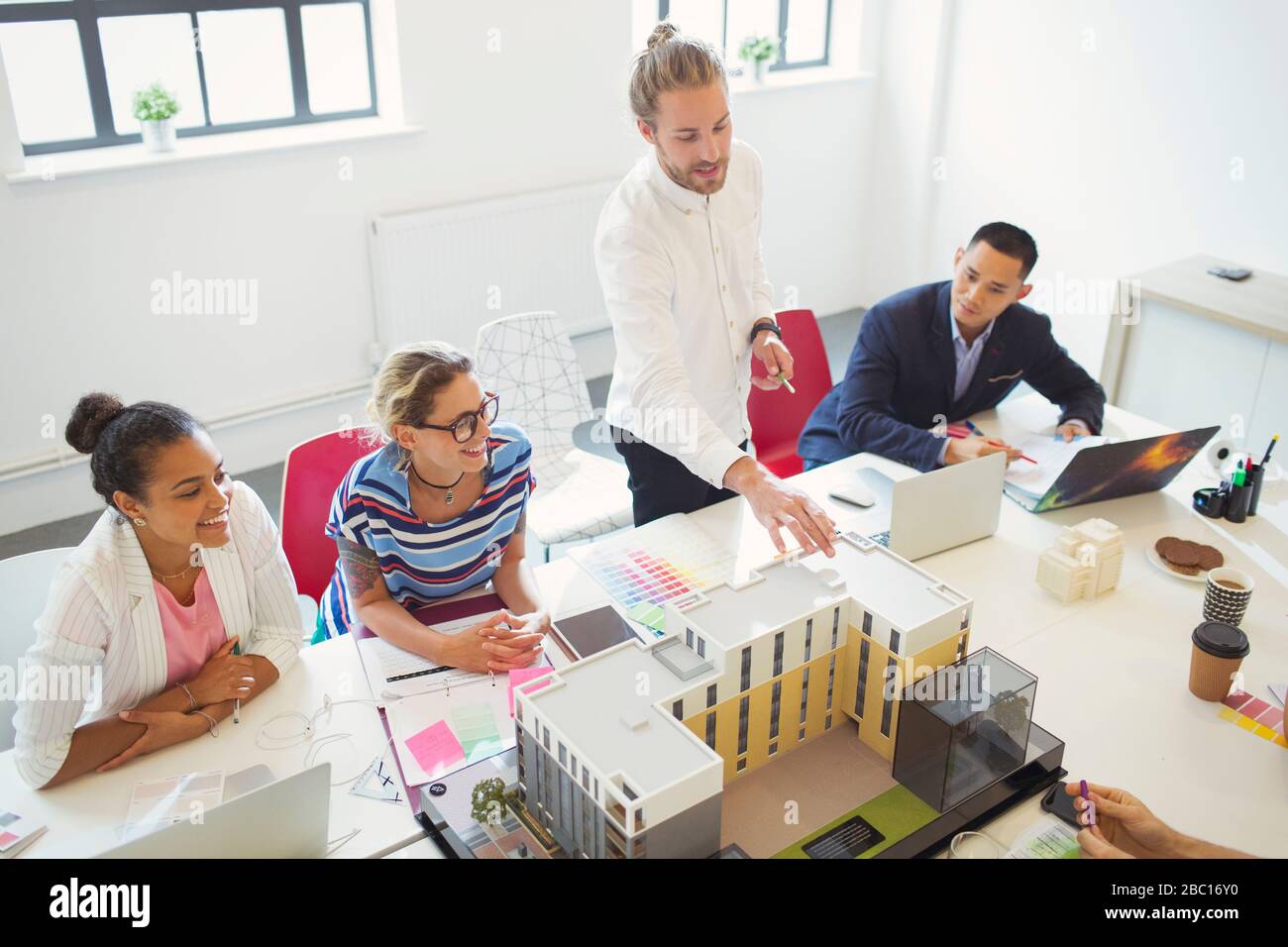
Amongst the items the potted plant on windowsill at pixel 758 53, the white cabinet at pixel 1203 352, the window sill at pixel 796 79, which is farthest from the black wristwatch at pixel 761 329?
the potted plant on windowsill at pixel 758 53

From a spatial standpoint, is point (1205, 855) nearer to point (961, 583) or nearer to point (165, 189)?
point (961, 583)

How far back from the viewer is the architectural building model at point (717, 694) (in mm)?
1573

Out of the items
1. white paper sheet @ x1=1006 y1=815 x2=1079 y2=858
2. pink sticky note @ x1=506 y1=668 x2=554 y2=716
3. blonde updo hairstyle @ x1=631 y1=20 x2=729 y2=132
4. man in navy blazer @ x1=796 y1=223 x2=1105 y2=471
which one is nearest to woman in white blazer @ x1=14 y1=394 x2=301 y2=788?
pink sticky note @ x1=506 y1=668 x2=554 y2=716

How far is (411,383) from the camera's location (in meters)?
2.24

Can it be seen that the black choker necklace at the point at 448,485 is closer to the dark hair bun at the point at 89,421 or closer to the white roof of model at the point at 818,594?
the dark hair bun at the point at 89,421

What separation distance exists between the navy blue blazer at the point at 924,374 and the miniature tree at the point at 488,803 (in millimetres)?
1532

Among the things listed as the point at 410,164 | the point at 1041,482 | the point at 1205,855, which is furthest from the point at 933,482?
the point at 410,164

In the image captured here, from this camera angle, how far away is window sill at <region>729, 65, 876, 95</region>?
207 inches

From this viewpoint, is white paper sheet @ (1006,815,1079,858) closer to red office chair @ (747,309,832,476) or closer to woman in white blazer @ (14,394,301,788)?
woman in white blazer @ (14,394,301,788)

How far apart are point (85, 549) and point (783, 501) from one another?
1232 mm

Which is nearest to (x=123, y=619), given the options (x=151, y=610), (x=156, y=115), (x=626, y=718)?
(x=151, y=610)

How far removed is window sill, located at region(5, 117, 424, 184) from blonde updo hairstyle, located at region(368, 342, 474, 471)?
2091mm

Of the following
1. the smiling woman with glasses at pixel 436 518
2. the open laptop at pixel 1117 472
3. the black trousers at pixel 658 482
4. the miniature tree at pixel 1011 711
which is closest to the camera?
the miniature tree at pixel 1011 711

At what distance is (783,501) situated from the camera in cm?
218
